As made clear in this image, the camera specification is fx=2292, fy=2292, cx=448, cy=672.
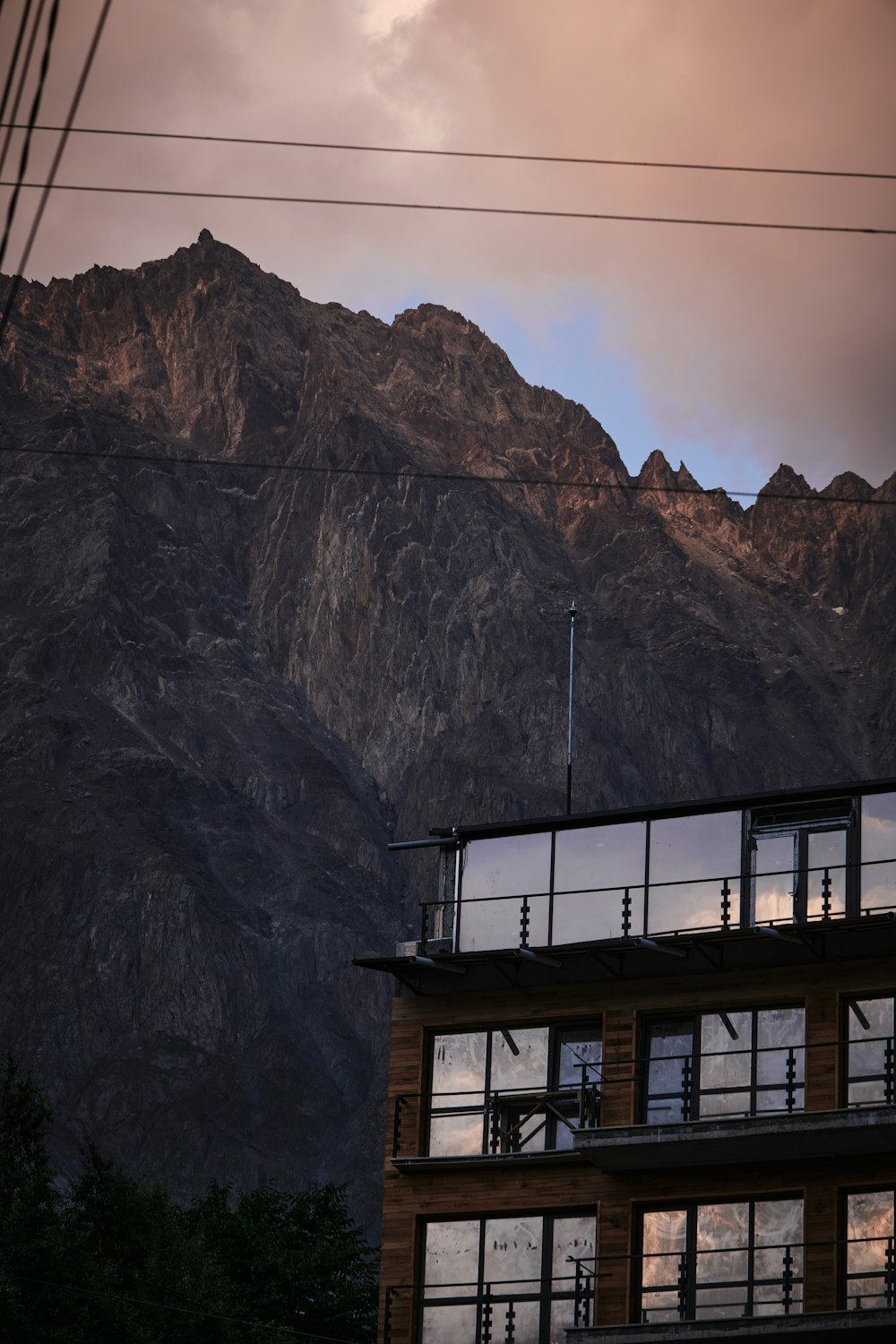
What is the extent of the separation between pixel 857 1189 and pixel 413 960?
36.9ft

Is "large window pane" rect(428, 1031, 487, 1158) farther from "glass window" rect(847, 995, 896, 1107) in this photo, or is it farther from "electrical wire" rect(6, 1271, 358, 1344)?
"electrical wire" rect(6, 1271, 358, 1344)

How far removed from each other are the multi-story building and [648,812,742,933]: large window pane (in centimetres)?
5

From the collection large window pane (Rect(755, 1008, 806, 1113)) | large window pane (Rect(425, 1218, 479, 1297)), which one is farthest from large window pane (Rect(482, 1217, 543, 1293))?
large window pane (Rect(755, 1008, 806, 1113))

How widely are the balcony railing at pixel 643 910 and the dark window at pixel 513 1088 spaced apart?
2.24m

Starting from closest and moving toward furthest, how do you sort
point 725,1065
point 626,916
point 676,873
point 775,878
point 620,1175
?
point 620,1175, point 725,1065, point 775,878, point 626,916, point 676,873

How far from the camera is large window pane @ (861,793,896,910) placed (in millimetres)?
50375

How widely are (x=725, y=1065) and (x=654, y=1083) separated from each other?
1.68m

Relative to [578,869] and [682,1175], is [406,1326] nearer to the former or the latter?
[682,1175]

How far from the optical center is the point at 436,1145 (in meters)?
51.5

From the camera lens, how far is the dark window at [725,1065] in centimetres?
4897

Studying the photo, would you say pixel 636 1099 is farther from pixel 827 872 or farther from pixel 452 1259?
pixel 827 872

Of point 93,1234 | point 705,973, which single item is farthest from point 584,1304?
point 93,1234

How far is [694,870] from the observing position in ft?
172

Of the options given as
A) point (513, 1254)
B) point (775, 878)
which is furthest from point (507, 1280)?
point (775, 878)
